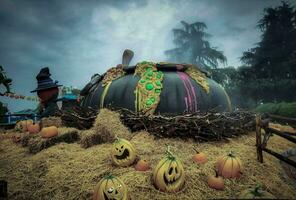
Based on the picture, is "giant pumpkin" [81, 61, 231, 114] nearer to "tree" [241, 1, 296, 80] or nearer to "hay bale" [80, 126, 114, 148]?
"hay bale" [80, 126, 114, 148]

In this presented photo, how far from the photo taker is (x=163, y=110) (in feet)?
26.7

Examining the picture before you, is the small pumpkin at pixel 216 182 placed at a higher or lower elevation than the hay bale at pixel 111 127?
lower

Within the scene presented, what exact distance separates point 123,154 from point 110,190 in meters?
1.47

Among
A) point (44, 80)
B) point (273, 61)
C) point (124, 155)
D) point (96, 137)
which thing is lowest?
point (124, 155)

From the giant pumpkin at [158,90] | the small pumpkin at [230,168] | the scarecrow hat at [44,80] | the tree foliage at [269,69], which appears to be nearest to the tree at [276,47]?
the tree foliage at [269,69]

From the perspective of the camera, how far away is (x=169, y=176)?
4.12 metres

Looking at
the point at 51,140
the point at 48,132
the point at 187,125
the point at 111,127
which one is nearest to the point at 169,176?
the point at 187,125

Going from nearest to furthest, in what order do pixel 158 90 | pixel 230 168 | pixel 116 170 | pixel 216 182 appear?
1. pixel 216 182
2. pixel 230 168
3. pixel 116 170
4. pixel 158 90

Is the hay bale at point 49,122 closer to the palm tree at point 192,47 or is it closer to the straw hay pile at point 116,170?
the straw hay pile at point 116,170

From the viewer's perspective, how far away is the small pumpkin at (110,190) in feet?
12.3

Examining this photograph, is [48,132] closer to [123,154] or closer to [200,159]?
[123,154]

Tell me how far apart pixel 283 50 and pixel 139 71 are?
29907 millimetres

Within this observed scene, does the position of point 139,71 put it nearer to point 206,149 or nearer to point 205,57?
point 206,149

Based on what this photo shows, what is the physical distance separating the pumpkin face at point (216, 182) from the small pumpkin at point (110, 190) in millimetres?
1423
